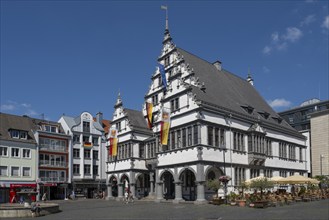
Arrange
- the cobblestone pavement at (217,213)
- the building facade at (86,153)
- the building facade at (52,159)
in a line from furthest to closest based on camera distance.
A: the building facade at (86,153)
the building facade at (52,159)
the cobblestone pavement at (217,213)

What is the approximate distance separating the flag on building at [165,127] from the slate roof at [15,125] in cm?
2716

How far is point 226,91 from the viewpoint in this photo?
174ft

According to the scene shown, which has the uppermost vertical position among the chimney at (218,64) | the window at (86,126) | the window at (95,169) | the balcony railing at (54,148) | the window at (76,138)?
the chimney at (218,64)

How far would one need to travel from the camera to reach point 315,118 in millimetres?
72500

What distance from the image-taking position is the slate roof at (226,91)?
1880 inches

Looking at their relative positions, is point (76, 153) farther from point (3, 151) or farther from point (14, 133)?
point (3, 151)

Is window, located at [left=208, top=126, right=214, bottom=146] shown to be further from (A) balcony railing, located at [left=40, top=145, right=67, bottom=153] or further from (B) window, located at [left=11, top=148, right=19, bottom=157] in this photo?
(A) balcony railing, located at [left=40, top=145, right=67, bottom=153]

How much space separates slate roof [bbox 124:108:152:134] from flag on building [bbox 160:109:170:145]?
12.3 metres

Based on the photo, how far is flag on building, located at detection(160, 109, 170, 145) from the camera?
47.0 m

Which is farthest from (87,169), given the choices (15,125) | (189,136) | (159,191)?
(189,136)

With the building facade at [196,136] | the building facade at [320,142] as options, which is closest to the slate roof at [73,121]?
the building facade at [196,136]

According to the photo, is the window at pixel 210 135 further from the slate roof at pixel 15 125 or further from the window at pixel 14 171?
the window at pixel 14 171

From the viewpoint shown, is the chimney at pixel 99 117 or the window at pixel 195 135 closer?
the window at pixel 195 135

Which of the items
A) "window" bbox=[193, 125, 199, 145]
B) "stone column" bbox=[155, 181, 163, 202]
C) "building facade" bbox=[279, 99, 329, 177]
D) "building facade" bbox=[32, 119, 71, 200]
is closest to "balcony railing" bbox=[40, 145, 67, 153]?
"building facade" bbox=[32, 119, 71, 200]
